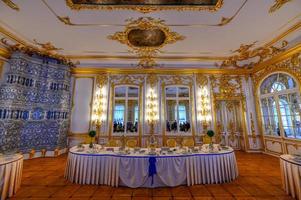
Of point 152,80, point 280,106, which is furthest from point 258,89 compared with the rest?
point 152,80

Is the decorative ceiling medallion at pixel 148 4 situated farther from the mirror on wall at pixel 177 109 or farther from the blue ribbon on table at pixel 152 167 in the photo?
the mirror on wall at pixel 177 109

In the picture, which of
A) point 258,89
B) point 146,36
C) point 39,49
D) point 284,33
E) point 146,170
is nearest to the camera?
point 146,170

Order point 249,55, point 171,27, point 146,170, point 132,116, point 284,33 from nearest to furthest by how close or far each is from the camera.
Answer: point 146,170, point 171,27, point 284,33, point 249,55, point 132,116

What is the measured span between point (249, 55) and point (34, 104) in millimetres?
9237

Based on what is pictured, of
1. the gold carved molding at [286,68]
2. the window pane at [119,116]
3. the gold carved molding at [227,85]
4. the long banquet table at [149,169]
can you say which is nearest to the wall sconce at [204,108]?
the gold carved molding at [227,85]

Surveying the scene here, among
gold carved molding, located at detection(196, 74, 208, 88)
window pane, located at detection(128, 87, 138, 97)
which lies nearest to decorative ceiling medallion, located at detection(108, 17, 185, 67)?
window pane, located at detection(128, 87, 138, 97)

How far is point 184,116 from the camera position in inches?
285

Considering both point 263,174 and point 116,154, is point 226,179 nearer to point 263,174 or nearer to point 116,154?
point 263,174

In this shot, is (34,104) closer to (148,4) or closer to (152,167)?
(152,167)

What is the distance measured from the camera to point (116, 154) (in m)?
3.45

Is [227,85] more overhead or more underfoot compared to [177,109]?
more overhead

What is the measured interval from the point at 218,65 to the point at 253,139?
152 inches

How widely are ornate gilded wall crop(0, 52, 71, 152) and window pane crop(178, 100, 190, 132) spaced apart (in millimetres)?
5305

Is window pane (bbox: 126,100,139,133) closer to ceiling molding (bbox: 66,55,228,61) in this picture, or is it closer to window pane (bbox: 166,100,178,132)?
window pane (bbox: 166,100,178,132)
